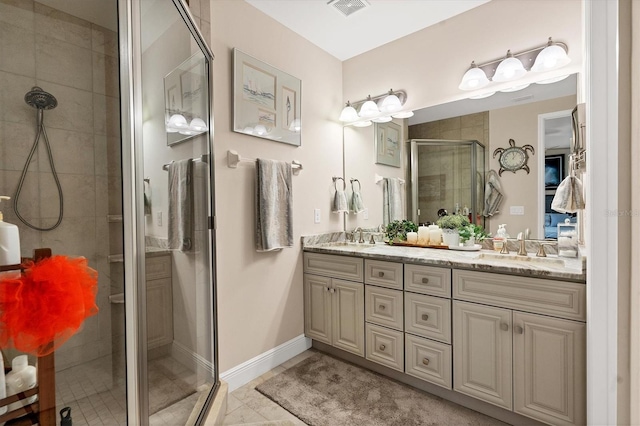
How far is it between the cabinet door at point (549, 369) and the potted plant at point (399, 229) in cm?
109

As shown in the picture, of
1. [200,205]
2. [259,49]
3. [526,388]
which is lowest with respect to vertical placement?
[526,388]

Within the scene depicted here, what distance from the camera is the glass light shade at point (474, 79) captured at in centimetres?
209

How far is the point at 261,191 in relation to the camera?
2.11 metres

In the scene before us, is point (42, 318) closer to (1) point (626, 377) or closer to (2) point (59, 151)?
(2) point (59, 151)

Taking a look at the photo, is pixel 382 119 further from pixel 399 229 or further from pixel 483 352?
pixel 483 352

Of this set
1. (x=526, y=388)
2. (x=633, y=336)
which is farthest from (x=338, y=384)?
(x=633, y=336)

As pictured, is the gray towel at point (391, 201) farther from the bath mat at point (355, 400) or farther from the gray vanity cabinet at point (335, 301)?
the bath mat at point (355, 400)

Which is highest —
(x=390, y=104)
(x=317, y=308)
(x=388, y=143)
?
(x=390, y=104)

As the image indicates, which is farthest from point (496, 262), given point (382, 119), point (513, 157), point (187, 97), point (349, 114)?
point (187, 97)

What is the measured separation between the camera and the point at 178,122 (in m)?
1.43

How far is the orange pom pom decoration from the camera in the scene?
3.09 ft

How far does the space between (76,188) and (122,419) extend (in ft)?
3.72

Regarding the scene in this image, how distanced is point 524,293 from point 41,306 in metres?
2.01

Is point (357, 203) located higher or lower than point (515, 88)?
lower
